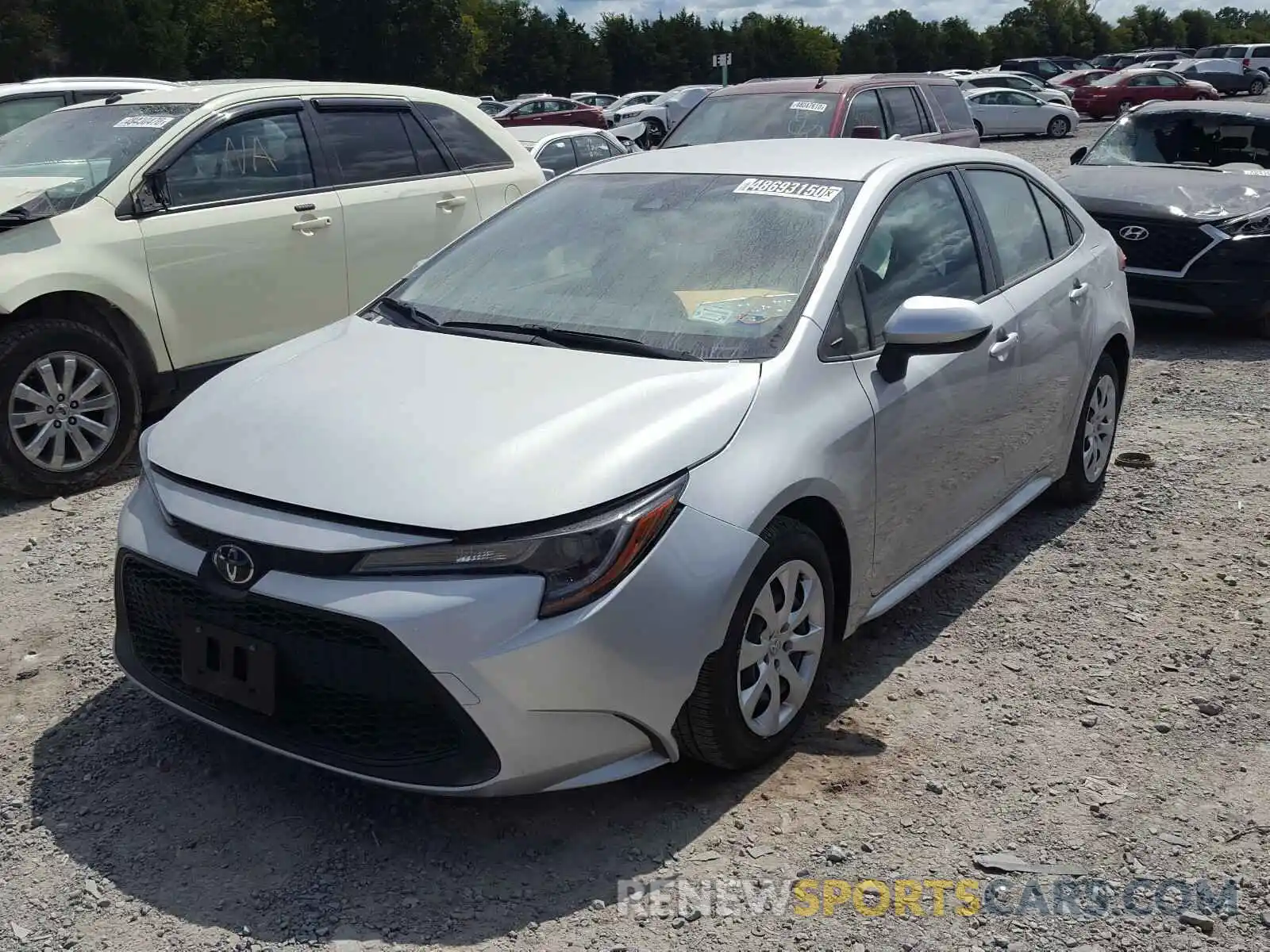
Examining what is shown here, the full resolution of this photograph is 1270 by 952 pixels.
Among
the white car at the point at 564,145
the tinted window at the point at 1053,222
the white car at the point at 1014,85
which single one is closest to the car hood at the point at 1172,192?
the tinted window at the point at 1053,222

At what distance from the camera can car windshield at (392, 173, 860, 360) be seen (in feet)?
11.9

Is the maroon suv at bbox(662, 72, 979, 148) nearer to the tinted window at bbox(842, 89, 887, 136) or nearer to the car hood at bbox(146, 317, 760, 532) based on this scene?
the tinted window at bbox(842, 89, 887, 136)

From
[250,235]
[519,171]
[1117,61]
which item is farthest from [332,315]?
[1117,61]

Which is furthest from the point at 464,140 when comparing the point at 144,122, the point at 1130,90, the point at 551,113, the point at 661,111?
the point at 1130,90

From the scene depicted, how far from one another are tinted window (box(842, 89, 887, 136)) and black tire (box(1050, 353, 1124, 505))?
5.26 m

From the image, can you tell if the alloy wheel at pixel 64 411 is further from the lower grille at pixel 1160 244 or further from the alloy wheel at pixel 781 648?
the lower grille at pixel 1160 244

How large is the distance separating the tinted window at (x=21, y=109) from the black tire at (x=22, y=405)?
14.2 ft

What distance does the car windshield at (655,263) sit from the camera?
364 cm

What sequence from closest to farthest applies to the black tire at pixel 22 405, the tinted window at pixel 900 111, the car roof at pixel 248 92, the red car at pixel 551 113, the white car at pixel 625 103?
the black tire at pixel 22 405, the car roof at pixel 248 92, the tinted window at pixel 900 111, the red car at pixel 551 113, the white car at pixel 625 103

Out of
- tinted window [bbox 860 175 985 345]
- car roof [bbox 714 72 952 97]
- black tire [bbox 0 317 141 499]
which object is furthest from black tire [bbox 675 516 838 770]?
car roof [bbox 714 72 952 97]

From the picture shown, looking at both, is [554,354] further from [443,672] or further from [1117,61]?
[1117,61]

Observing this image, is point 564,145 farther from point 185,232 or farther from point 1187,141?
point 185,232

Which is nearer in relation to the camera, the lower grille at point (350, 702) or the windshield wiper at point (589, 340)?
Result: the lower grille at point (350, 702)

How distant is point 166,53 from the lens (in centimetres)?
3850
